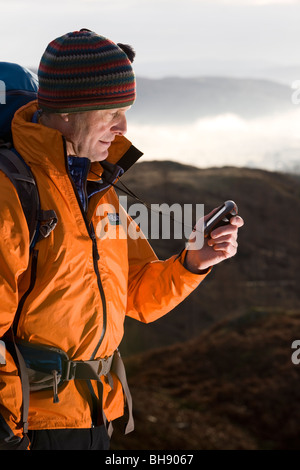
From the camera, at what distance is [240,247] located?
60031 millimetres

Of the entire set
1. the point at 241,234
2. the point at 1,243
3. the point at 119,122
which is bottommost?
the point at 241,234

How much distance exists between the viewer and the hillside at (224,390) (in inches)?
542

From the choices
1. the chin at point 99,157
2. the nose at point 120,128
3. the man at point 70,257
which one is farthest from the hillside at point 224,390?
the nose at point 120,128

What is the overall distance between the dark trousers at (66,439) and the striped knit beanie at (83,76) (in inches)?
55.7

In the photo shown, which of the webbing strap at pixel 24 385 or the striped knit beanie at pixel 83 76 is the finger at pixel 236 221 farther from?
the webbing strap at pixel 24 385

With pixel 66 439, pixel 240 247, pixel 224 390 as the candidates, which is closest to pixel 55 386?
pixel 66 439

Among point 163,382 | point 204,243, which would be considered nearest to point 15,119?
point 204,243

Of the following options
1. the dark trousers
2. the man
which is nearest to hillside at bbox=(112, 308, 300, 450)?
the dark trousers

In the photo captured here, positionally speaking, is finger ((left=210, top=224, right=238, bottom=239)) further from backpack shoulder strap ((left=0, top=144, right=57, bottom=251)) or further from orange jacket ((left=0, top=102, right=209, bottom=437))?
backpack shoulder strap ((left=0, top=144, right=57, bottom=251))

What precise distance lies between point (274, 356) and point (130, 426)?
16744 millimetres

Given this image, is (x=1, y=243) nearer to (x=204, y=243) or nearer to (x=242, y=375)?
(x=204, y=243)

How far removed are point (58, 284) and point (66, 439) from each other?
2.28 ft

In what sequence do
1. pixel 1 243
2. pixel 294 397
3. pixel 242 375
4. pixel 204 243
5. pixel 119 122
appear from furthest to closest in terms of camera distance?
1. pixel 242 375
2. pixel 294 397
3. pixel 204 243
4. pixel 119 122
5. pixel 1 243

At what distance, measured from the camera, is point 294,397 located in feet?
55.1
